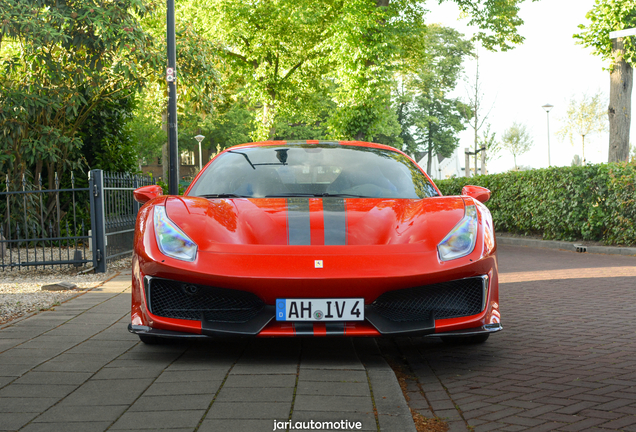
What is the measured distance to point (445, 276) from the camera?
3.61m

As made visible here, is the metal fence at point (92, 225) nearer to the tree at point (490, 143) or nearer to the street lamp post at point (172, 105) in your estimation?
the street lamp post at point (172, 105)

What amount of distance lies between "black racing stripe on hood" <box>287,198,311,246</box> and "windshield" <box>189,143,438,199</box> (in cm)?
42

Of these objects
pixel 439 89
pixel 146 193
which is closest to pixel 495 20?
pixel 146 193

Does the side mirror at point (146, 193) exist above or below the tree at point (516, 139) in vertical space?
below

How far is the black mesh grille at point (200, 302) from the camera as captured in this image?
3629 mm

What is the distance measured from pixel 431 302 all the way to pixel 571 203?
1088cm

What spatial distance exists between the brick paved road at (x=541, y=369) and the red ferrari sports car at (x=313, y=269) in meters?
0.32

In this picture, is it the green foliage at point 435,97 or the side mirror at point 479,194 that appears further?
the green foliage at point 435,97

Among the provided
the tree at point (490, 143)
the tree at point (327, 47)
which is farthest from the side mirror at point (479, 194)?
the tree at point (490, 143)

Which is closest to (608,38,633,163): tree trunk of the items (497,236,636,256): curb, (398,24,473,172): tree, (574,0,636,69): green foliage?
(574,0,636,69): green foliage

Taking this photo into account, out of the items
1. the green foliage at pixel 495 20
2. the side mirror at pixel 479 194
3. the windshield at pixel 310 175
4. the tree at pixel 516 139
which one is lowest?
the side mirror at pixel 479 194

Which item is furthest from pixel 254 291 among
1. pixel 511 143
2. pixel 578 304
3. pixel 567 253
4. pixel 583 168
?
pixel 511 143

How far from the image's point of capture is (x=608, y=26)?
17375 mm

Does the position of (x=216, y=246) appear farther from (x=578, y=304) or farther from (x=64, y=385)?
(x=578, y=304)
